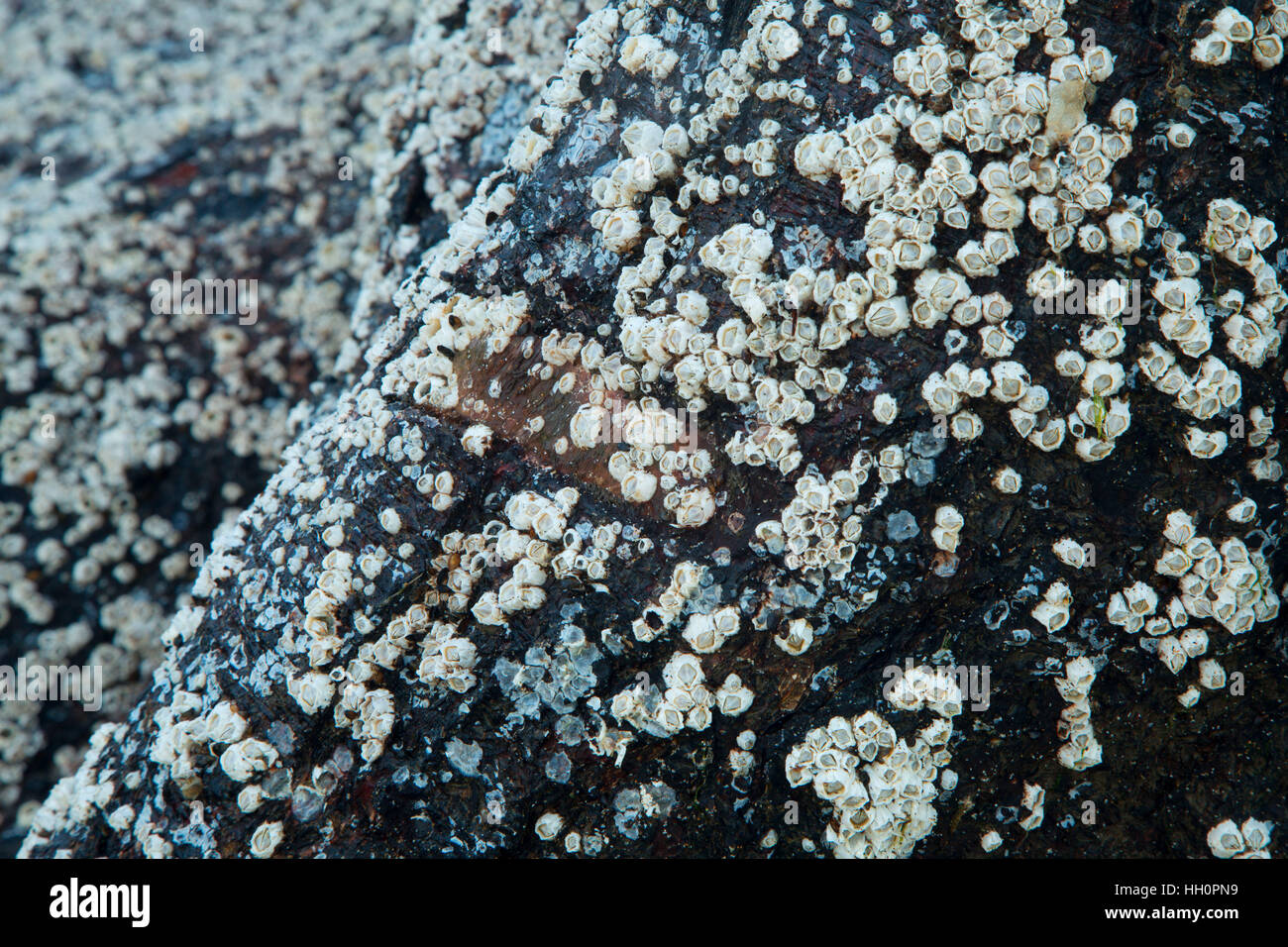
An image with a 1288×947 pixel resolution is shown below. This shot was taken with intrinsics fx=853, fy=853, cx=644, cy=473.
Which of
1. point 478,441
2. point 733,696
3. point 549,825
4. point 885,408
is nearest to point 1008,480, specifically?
point 885,408

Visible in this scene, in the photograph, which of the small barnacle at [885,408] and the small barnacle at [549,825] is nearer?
the small barnacle at [885,408]

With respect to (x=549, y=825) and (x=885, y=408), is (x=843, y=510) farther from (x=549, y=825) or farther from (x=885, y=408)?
(x=549, y=825)

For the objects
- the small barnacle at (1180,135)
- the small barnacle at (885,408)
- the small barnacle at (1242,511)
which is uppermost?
the small barnacle at (1180,135)

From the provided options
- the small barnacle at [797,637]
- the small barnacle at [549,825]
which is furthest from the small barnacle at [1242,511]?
the small barnacle at [549,825]

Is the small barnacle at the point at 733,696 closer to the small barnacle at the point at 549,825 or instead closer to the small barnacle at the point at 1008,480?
the small barnacle at the point at 549,825

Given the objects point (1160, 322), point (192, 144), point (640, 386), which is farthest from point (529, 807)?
point (192, 144)

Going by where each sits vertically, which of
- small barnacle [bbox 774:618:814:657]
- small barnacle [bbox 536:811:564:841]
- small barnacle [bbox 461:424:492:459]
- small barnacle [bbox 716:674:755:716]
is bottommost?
small barnacle [bbox 536:811:564:841]

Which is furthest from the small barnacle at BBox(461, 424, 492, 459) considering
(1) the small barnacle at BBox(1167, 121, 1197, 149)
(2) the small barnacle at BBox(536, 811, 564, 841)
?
(1) the small barnacle at BBox(1167, 121, 1197, 149)

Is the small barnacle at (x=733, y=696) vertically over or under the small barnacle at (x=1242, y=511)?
under

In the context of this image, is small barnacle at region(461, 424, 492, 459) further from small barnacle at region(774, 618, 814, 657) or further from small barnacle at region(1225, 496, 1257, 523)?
small barnacle at region(1225, 496, 1257, 523)

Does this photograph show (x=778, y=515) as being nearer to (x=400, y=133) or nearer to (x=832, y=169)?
(x=832, y=169)
